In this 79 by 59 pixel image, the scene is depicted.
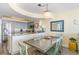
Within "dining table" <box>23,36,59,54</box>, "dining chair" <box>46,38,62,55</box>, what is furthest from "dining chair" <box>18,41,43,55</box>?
"dining chair" <box>46,38,62,55</box>

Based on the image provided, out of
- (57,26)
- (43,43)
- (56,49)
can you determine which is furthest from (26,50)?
(57,26)

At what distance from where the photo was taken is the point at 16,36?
4.78 ft

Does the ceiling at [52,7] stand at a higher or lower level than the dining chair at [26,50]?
higher

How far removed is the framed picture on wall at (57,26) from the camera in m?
1.51

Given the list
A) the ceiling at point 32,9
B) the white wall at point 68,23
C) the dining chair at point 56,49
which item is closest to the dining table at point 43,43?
the dining chair at point 56,49

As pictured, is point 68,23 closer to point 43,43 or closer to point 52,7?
point 52,7

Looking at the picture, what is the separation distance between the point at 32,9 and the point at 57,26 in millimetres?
490

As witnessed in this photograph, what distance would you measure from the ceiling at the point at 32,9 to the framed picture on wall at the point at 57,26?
16cm

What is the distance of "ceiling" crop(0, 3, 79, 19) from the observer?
1.46m

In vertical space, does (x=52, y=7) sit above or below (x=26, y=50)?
above

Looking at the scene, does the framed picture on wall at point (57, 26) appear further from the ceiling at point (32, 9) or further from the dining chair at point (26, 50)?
the dining chair at point (26, 50)

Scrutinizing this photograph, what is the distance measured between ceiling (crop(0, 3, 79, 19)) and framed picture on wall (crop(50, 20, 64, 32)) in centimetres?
16

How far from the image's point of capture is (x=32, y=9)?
1.50 m

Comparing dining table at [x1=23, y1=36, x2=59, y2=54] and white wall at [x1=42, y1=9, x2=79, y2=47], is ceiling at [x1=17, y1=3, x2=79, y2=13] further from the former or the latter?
dining table at [x1=23, y1=36, x2=59, y2=54]
